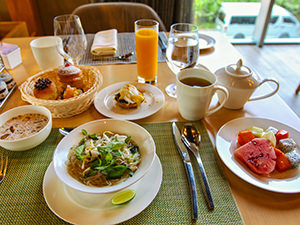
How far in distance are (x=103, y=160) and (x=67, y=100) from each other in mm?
309

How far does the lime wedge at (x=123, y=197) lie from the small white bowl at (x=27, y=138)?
A: 1.09 ft

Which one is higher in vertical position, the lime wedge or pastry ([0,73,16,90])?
pastry ([0,73,16,90])

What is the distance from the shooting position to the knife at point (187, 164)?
1.89ft

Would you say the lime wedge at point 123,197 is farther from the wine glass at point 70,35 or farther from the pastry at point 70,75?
the wine glass at point 70,35

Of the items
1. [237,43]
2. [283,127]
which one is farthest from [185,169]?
[237,43]

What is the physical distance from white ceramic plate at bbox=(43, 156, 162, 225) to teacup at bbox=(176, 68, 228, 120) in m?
0.31

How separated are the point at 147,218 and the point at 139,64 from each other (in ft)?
2.32

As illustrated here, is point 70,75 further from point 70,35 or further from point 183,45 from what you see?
point 183,45

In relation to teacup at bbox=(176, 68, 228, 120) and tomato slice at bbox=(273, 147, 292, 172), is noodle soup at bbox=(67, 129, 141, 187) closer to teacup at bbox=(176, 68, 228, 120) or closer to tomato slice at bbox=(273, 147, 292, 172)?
teacup at bbox=(176, 68, 228, 120)

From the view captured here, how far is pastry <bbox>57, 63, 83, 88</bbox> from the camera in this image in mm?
953

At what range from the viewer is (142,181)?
625 millimetres

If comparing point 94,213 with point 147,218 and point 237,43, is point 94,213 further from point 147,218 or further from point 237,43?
point 237,43

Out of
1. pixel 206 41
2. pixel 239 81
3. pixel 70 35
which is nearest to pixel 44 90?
pixel 70 35

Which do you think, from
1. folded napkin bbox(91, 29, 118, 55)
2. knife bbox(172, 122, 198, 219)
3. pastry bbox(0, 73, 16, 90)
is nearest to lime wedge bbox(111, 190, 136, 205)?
knife bbox(172, 122, 198, 219)
